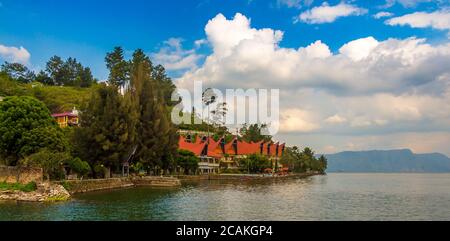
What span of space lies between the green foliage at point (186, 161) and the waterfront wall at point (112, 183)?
19.3 m

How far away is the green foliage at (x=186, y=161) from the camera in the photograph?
85.9m

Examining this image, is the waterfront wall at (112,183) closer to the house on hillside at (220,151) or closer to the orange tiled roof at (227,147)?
the house on hillside at (220,151)

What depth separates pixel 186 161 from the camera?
86.9 m

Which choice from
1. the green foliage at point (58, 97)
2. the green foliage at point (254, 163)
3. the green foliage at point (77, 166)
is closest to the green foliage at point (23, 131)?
the green foliage at point (77, 166)

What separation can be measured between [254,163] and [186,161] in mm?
23896

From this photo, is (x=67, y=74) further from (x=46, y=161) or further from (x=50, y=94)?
(x=46, y=161)

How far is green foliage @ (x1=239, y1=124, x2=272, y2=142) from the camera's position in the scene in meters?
151

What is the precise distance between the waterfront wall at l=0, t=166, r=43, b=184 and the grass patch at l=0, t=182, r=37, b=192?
66 centimetres

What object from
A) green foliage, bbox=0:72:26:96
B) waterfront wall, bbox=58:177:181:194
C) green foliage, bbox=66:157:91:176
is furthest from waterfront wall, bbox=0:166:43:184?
green foliage, bbox=0:72:26:96
